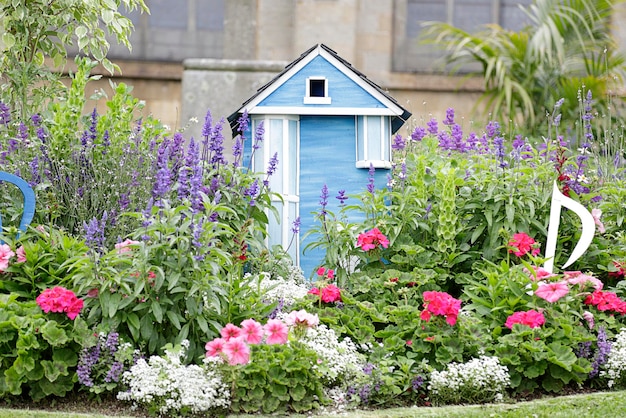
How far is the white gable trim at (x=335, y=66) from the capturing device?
5.68 metres

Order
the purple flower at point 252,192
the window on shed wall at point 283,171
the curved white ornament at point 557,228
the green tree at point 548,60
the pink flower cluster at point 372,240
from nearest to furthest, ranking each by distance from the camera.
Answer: the curved white ornament at point 557,228 → the pink flower cluster at point 372,240 → the purple flower at point 252,192 → the window on shed wall at point 283,171 → the green tree at point 548,60

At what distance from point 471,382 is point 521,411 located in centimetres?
27

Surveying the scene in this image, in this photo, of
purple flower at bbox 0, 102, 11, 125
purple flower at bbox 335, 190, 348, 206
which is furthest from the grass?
purple flower at bbox 0, 102, 11, 125

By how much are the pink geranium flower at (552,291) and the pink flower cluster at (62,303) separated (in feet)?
7.23

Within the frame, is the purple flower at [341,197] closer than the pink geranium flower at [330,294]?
No

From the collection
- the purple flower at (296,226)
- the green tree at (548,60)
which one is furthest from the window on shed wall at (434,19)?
the purple flower at (296,226)

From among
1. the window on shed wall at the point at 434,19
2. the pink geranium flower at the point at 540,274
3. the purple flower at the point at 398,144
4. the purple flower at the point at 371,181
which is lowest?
the pink geranium flower at the point at 540,274

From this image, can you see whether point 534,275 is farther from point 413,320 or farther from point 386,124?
point 386,124

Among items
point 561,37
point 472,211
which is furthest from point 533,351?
point 561,37

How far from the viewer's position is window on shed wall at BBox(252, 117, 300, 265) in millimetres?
5609

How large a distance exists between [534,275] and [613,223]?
1074 millimetres

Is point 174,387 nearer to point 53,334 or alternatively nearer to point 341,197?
point 53,334

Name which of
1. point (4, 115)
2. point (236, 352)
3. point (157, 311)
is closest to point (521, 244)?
point (236, 352)

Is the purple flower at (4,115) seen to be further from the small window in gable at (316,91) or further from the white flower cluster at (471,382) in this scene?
the white flower cluster at (471,382)
